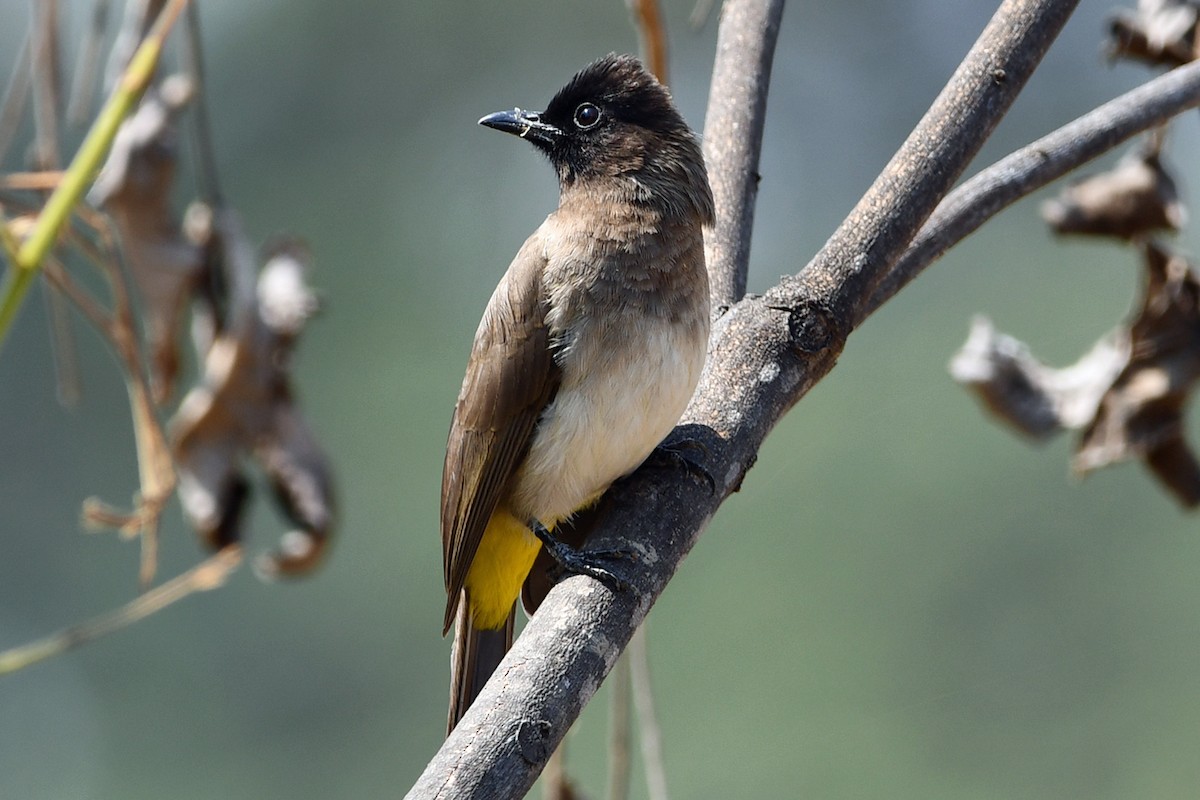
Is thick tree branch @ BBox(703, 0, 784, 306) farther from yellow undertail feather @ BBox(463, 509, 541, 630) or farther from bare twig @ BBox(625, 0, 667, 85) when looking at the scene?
yellow undertail feather @ BBox(463, 509, 541, 630)

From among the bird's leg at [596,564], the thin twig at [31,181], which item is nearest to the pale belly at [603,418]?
the bird's leg at [596,564]

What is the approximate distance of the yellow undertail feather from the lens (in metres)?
2.71

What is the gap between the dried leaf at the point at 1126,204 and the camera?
2848 millimetres

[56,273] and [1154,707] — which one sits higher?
[1154,707]

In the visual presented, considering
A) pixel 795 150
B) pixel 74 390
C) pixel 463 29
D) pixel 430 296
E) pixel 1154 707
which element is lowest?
pixel 74 390

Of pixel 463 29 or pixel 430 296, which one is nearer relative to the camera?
pixel 430 296

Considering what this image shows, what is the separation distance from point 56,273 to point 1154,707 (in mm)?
5944

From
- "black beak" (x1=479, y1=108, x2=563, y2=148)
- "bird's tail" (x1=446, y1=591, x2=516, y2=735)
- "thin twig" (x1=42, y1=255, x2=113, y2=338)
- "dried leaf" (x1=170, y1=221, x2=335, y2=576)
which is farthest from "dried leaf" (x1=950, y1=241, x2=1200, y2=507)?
"thin twig" (x1=42, y1=255, x2=113, y2=338)

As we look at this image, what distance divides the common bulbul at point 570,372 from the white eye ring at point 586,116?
0.42ft

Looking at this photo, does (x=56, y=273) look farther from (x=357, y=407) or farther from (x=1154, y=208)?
(x=357, y=407)

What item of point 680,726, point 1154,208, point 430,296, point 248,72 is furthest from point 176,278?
point 248,72

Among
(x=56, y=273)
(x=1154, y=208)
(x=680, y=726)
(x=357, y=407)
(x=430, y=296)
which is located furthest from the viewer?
(x=430, y=296)

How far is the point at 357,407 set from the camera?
9.30 m

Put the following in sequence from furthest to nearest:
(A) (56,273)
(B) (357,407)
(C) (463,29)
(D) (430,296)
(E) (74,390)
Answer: (C) (463,29) → (D) (430,296) → (B) (357,407) → (E) (74,390) → (A) (56,273)
